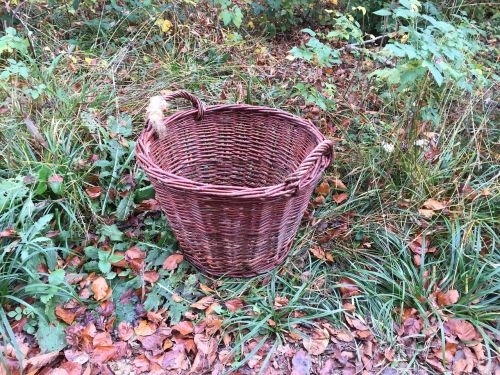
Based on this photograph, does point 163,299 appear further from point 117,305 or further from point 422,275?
point 422,275

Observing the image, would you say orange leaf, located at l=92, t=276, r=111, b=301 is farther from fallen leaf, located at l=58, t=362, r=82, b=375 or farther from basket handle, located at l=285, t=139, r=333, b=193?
basket handle, located at l=285, t=139, r=333, b=193

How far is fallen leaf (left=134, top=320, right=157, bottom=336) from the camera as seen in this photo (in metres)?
1.47

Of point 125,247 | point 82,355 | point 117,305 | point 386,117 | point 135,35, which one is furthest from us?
point 135,35

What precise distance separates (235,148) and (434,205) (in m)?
0.93

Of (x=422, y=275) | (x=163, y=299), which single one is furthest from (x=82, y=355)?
(x=422, y=275)

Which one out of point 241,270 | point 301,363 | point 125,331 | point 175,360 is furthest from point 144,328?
point 301,363

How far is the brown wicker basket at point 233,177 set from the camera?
1.33 meters

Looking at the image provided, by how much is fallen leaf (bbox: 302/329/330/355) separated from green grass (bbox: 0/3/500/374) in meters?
0.04

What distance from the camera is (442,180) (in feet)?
6.31

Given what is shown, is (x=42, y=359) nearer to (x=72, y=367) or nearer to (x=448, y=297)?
(x=72, y=367)

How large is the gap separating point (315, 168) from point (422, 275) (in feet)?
2.15

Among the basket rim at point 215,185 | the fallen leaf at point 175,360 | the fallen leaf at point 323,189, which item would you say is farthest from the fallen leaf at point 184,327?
the fallen leaf at point 323,189

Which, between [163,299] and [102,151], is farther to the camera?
[102,151]

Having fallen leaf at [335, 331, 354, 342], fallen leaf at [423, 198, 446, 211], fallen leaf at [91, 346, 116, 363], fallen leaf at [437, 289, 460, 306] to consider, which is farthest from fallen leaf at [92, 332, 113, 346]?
fallen leaf at [423, 198, 446, 211]
